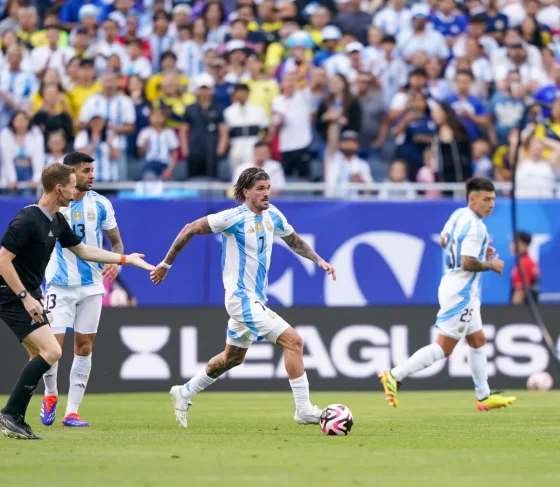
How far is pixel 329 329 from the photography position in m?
18.5

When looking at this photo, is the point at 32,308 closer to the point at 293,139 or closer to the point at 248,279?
the point at 248,279

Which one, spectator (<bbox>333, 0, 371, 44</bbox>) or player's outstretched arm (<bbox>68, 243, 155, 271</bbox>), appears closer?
player's outstretched arm (<bbox>68, 243, 155, 271</bbox>)

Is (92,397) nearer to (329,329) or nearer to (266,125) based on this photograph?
(329,329)

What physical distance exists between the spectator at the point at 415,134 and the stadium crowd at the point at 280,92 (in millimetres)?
24

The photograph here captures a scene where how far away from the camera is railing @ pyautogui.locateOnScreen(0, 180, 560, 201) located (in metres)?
19.6

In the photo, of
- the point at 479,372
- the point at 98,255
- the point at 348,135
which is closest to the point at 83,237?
the point at 98,255

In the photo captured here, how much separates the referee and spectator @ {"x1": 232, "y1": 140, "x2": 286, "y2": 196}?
9.53m

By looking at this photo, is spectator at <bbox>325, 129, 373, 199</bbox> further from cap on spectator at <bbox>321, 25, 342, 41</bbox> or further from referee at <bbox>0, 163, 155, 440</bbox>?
referee at <bbox>0, 163, 155, 440</bbox>

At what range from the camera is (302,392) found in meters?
11.4

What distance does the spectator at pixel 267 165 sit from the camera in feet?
65.7

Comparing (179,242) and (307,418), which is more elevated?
(179,242)

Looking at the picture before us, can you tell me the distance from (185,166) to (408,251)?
3.97m

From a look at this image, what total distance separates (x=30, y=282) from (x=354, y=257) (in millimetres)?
10115

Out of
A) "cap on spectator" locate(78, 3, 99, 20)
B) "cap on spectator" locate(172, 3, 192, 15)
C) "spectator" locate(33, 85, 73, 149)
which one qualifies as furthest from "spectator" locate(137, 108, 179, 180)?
"cap on spectator" locate(78, 3, 99, 20)
